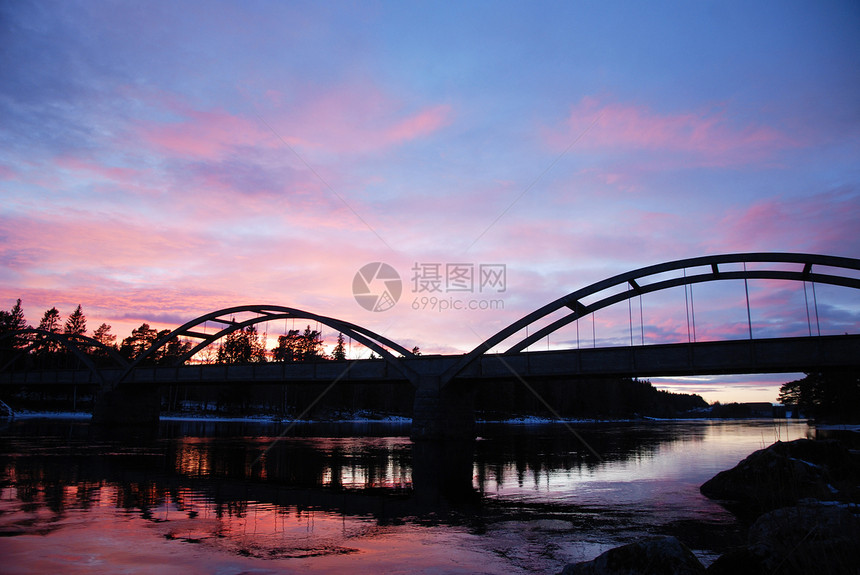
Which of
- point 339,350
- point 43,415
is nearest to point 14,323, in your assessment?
point 43,415

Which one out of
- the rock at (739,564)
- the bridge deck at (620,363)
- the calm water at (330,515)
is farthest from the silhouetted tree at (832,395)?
the rock at (739,564)

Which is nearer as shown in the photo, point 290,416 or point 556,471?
point 556,471

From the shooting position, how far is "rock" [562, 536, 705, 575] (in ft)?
22.6

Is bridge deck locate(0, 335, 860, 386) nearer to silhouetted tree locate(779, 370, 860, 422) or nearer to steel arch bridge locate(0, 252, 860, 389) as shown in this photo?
steel arch bridge locate(0, 252, 860, 389)

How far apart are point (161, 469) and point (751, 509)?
1991 cm

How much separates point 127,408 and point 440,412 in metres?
45.4

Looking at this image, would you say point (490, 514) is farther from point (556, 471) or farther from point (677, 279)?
point (677, 279)

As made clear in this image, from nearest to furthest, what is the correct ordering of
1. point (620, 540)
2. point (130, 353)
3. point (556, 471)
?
point (620, 540) → point (556, 471) → point (130, 353)

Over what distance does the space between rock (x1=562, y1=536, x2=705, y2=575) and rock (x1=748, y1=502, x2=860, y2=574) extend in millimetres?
928

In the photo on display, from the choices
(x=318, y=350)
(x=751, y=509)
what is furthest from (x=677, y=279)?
(x=318, y=350)

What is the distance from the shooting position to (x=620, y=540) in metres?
10.7

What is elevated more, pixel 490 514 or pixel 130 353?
pixel 130 353

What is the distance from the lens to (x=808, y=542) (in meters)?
6.54

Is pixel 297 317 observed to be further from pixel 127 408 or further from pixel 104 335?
pixel 104 335
